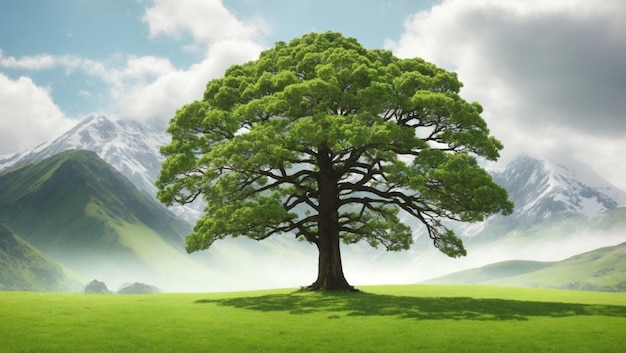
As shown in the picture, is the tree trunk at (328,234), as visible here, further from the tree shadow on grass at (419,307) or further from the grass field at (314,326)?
the grass field at (314,326)

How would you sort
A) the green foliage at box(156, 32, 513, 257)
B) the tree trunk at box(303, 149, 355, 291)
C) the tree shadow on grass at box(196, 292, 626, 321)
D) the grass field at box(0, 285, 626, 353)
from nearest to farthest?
the grass field at box(0, 285, 626, 353) → the tree shadow on grass at box(196, 292, 626, 321) → the green foliage at box(156, 32, 513, 257) → the tree trunk at box(303, 149, 355, 291)

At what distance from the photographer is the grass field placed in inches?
708

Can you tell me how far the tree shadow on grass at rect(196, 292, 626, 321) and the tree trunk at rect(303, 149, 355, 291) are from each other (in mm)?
3843

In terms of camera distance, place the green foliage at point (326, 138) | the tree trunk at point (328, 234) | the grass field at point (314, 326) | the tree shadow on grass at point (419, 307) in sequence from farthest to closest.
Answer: the tree trunk at point (328, 234)
the green foliage at point (326, 138)
the tree shadow on grass at point (419, 307)
the grass field at point (314, 326)

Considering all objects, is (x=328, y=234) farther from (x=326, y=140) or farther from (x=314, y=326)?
(x=314, y=326)

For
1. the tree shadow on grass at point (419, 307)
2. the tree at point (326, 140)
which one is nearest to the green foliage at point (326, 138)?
the tree at point (326, 140)

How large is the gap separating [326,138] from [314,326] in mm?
13453

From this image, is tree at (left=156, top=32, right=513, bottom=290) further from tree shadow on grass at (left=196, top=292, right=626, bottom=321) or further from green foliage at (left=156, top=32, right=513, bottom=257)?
tree shadow on grass at (left=196, top=292, right=626, bottom=321)

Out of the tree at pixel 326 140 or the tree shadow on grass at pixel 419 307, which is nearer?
the tree shadow on grass at pixel 419 307

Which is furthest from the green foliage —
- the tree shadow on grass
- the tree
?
the tree shadow on grass

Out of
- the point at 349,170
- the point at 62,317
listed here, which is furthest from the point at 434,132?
the point at 62,317

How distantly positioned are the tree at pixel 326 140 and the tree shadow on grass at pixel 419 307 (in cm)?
541

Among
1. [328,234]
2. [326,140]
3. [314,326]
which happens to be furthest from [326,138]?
[314,326]

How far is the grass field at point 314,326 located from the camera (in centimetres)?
1798
